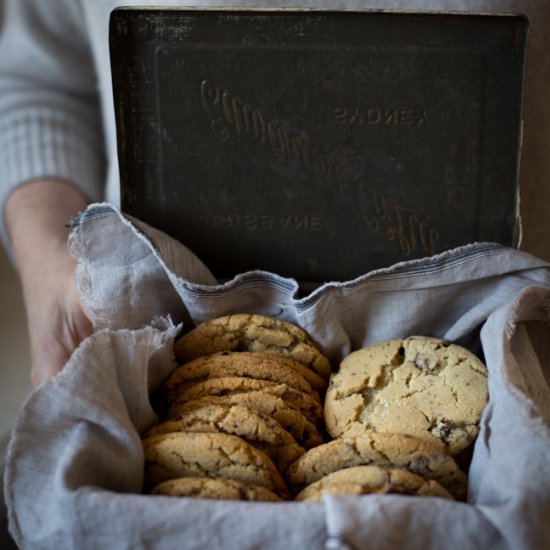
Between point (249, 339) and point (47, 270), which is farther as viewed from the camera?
point (47, 270)

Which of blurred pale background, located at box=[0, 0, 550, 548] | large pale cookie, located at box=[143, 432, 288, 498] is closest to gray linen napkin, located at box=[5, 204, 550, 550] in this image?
large pale cookie, located at box=[143, 432, 288, 498]

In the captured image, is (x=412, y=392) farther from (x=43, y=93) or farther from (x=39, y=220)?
(x=43, y=93)

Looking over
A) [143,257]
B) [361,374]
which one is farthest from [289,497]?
[143,257]

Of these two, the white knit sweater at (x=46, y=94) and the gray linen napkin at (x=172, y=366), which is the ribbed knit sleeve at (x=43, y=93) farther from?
the gray linen napkin at (x=172, y=366)

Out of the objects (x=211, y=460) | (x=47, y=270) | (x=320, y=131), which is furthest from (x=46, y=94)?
(x=211, y=460)

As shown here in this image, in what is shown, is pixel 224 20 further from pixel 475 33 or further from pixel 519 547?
pixel 519 547

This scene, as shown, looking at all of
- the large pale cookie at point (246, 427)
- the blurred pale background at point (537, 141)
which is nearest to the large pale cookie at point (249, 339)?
the large pale cookie at point (246, 427)
